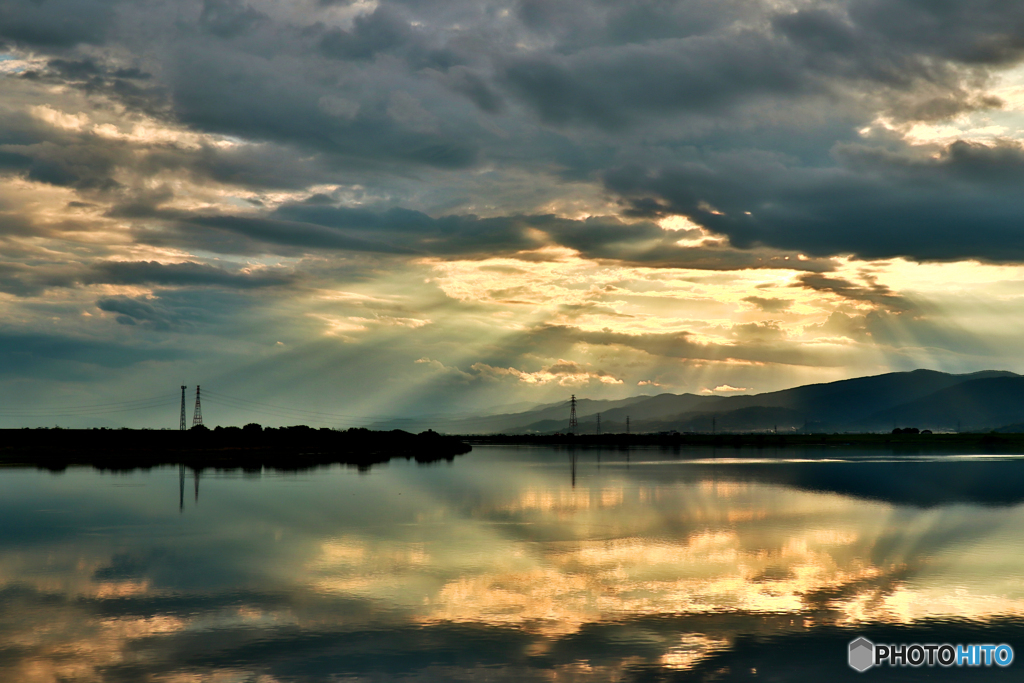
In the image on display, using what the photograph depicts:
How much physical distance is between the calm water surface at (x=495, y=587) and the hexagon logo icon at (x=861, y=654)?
1.36 feet

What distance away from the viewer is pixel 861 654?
83.5 ft

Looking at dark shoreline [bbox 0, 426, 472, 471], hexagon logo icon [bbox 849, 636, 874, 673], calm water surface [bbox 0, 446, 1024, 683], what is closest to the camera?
hexagon logo icon [bbox 849, 636, 874, 673]

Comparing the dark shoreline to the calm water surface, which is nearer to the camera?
the calm water surface

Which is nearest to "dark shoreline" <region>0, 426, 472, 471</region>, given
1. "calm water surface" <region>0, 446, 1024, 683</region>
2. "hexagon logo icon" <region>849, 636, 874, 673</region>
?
"calm water surface" <region>0, 446, 1024, 683</region>

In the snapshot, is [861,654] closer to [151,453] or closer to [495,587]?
[495,587]

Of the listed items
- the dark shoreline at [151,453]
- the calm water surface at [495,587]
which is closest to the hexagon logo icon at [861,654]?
the calm water surface at [495,587]

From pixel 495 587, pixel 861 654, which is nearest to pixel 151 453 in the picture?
pixel 495 587

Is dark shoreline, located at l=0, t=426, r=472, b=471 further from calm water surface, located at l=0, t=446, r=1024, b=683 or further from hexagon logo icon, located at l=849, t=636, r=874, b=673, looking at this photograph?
hexagon logo icon, located at l=849, t=636, r=874, b=673

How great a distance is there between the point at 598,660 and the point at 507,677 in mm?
3254

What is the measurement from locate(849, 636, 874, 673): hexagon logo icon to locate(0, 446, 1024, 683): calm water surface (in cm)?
42

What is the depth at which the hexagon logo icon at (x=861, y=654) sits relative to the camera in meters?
24.5

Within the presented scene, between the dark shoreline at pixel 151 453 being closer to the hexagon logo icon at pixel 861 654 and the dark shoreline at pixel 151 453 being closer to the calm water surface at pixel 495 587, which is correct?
the calm water surface at pixel 495 587

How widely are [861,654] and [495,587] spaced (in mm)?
15359

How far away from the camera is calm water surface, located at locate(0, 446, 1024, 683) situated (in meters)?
24.6
